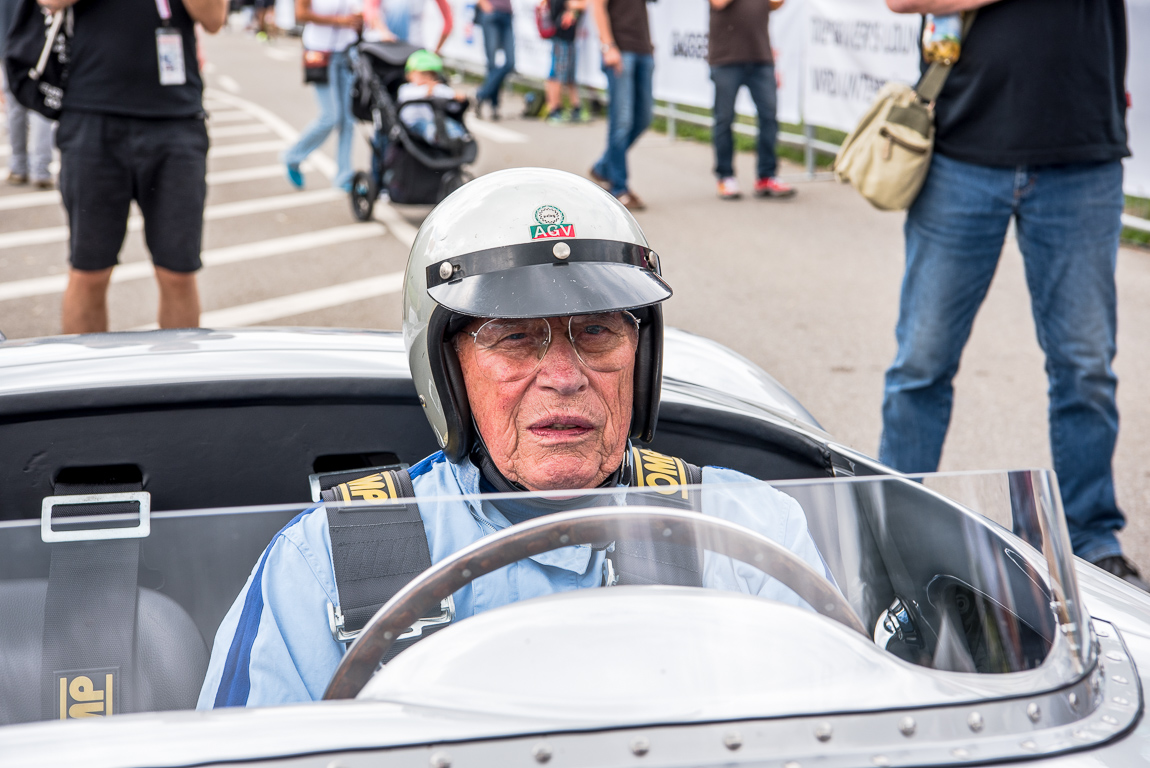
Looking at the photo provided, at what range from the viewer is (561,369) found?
177 centimetres

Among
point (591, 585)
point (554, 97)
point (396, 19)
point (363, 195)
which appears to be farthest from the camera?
point (554, 97)

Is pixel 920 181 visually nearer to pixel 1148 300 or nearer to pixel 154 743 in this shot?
pixel 154 743

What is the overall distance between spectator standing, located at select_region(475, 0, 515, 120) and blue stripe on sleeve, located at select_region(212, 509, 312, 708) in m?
12.8

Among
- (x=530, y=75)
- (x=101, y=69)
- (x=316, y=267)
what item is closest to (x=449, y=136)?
(x=316, y=267)

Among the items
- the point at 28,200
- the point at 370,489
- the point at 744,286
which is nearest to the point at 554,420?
the point at 370,489

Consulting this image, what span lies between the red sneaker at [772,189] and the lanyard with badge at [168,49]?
5.74 m

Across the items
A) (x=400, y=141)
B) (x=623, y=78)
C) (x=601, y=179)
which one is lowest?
(x=601, y=179)

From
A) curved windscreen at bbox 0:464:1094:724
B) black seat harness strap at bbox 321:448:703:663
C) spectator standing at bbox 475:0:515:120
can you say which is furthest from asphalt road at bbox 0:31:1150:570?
spectator standing at bbox 475:0:515:120

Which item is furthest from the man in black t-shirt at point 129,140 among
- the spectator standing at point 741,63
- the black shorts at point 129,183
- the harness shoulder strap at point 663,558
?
the spectator standing at point 741,63

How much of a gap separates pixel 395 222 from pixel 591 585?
7.27 meters

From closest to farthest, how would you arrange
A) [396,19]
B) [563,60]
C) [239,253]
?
[239,253], [396,19], [563,60]

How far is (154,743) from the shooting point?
99 centimetres

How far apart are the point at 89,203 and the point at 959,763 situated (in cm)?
370

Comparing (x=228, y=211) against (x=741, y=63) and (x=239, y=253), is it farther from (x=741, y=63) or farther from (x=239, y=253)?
(x=741, y=63)
